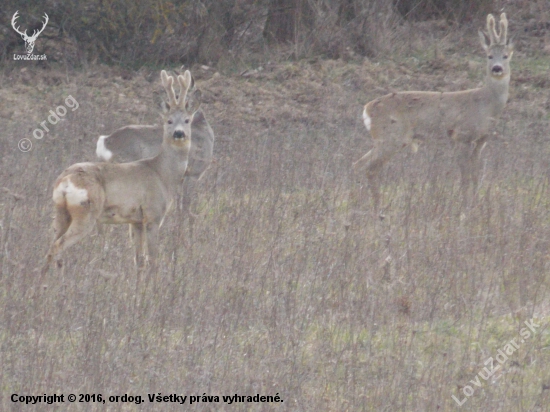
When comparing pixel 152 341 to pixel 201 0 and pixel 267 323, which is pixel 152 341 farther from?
pixel 201 0

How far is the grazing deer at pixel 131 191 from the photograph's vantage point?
611 cm

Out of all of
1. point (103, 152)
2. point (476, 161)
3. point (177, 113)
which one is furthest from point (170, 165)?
point (476, 161)

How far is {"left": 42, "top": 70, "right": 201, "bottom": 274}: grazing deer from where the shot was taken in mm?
6113

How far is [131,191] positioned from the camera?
650 centimetres

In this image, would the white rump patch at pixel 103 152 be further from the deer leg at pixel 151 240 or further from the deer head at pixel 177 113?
the deer leg at pixel 151 240

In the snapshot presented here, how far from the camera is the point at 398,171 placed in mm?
9211

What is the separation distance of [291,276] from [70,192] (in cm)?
148

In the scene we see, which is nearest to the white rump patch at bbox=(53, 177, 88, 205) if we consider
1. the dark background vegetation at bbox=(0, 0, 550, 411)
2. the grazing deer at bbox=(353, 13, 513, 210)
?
the dark background vegetation at bbox=(0, 0, 550, 411)

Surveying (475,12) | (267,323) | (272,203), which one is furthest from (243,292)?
(475,12)

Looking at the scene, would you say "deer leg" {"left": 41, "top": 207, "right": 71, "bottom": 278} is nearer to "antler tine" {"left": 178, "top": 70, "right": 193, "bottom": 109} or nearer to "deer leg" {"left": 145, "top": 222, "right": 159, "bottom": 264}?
"deer leg" {"left": 145, "top": 222, "right": 159, "bottom": 264}

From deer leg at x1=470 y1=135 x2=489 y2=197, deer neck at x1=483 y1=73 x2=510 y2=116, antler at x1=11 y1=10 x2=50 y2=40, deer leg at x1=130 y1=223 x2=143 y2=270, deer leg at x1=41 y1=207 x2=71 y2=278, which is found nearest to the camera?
deer leg at x1=41 y1=207 x2=71 y2=278

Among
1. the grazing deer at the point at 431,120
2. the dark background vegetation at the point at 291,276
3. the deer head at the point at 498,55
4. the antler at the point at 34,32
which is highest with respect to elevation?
the antler at the point at 34,32

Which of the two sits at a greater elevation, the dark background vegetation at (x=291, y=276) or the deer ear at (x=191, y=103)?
the deer ear at (x=191, y=103)

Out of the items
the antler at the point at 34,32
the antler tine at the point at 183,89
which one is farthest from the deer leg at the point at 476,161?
the antler at the point at 34,32
